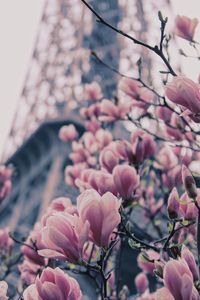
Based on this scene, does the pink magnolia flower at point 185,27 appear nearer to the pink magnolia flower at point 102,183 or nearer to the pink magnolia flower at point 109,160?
the pink magnolia flower at point 109,160

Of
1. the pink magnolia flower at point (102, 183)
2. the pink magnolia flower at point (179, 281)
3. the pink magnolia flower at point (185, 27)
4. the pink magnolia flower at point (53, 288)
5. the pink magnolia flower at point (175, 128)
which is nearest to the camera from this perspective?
the pink magnolia flower at point (179, 281)

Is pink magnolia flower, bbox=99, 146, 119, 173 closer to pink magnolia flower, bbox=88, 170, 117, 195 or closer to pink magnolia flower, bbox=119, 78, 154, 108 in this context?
pink magnolia flower, bbox=88, 170, 117, 195

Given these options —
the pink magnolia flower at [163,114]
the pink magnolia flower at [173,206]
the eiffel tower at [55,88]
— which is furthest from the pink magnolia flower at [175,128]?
the eiffel tower at [55,88]

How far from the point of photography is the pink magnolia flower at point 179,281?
1.08m

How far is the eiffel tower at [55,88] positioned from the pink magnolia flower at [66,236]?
7.51 meters

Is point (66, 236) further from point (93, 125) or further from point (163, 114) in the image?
point (93, 125)

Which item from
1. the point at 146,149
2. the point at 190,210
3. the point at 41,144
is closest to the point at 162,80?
the point at 146,149

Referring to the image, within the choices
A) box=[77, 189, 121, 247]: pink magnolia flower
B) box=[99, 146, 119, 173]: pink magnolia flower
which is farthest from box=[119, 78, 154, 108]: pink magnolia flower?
box=[77, 189, 121, 247]: pink magnolia flower

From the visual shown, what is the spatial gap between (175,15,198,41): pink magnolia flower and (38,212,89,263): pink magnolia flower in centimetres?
150

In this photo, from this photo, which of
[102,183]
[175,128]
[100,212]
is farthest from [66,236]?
[175,128]

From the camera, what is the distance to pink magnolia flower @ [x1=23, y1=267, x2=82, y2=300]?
121cm

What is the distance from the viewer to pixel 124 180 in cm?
180

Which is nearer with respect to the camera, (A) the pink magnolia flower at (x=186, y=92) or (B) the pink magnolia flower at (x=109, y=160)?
(A) the pink magnolia flower at (x=186, y=92)

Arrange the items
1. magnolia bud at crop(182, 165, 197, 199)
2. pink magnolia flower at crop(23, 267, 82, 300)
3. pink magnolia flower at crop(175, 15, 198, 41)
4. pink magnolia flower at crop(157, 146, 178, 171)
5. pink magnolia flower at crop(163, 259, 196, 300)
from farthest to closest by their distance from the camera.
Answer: pink magnolia flower at crop(157, 146, 178, 171) → pink magnolia flower at crop(175, 15, 198, 41) → magnolia bud at crop(182, 165, 197, 199) → pink magnolia flower at crop(23, 267, 82, 300) → pink magnolia flower at crop(163, 259, 196, 300)
